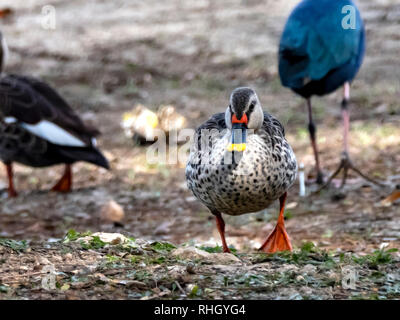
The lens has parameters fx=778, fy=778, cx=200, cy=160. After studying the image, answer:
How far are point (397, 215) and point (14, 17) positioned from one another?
31.8ft

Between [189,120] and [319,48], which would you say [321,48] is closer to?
[319,48]

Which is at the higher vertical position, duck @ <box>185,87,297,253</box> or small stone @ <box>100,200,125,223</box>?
duck @ <box>185,87,297,253</box>

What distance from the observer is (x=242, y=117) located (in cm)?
424

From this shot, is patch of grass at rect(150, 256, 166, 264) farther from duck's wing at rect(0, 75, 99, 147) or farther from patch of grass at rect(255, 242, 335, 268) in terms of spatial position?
duck's wing at rect(0, 75, 99, 147)

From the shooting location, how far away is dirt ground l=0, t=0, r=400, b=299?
163 inches

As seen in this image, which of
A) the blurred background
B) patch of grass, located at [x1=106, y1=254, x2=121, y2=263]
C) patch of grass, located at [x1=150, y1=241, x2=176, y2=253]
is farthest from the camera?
the blurred background

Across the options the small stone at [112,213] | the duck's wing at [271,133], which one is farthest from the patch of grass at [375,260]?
the small stone at [112,213]

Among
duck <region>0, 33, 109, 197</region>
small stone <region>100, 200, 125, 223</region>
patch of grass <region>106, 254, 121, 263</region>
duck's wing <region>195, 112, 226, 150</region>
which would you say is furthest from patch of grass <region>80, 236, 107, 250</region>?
duck <region>0, 33, 109, 197</region>

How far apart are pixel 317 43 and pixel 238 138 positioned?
2.44 metres

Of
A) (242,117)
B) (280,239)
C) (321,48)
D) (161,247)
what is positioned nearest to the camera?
(242,117)

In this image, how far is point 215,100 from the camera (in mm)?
9602

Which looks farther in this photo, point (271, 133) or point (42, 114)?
point (42, 114)

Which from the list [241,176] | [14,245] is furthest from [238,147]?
[14,245]

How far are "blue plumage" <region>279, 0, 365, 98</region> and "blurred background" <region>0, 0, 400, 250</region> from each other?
921 mm
